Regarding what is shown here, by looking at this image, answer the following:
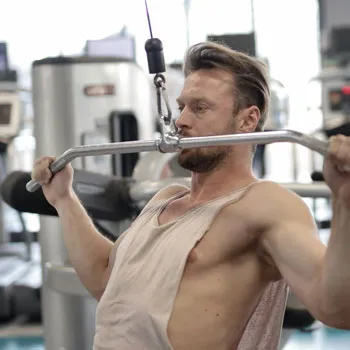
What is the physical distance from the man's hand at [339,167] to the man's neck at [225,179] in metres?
0.44

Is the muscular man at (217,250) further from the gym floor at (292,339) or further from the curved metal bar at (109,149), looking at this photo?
the gym floor at (292,339)

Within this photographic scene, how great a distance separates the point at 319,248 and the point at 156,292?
33 centimetres

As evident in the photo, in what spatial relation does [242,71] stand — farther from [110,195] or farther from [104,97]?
[104,97]

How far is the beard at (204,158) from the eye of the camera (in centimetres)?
159

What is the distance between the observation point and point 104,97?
3.53m

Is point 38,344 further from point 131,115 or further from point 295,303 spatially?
point 295,303

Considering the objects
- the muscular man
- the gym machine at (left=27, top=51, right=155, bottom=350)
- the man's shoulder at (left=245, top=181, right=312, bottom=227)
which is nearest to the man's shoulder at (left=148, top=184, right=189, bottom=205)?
the muscular man

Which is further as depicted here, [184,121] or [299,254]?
[184,121]

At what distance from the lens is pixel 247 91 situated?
64.3 inches

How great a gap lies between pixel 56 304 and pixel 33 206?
2.55 feet

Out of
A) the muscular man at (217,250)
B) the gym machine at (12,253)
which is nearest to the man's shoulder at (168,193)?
the muscular man at (217,250)

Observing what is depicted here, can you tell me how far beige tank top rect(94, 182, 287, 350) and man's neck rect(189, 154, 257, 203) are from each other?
4 cm

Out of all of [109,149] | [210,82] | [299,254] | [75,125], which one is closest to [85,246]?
[109,149]

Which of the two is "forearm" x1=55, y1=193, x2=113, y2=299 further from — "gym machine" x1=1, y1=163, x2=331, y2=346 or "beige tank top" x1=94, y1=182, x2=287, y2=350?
"gym machine" x1=1, y1=163, x2=331, y2=346
